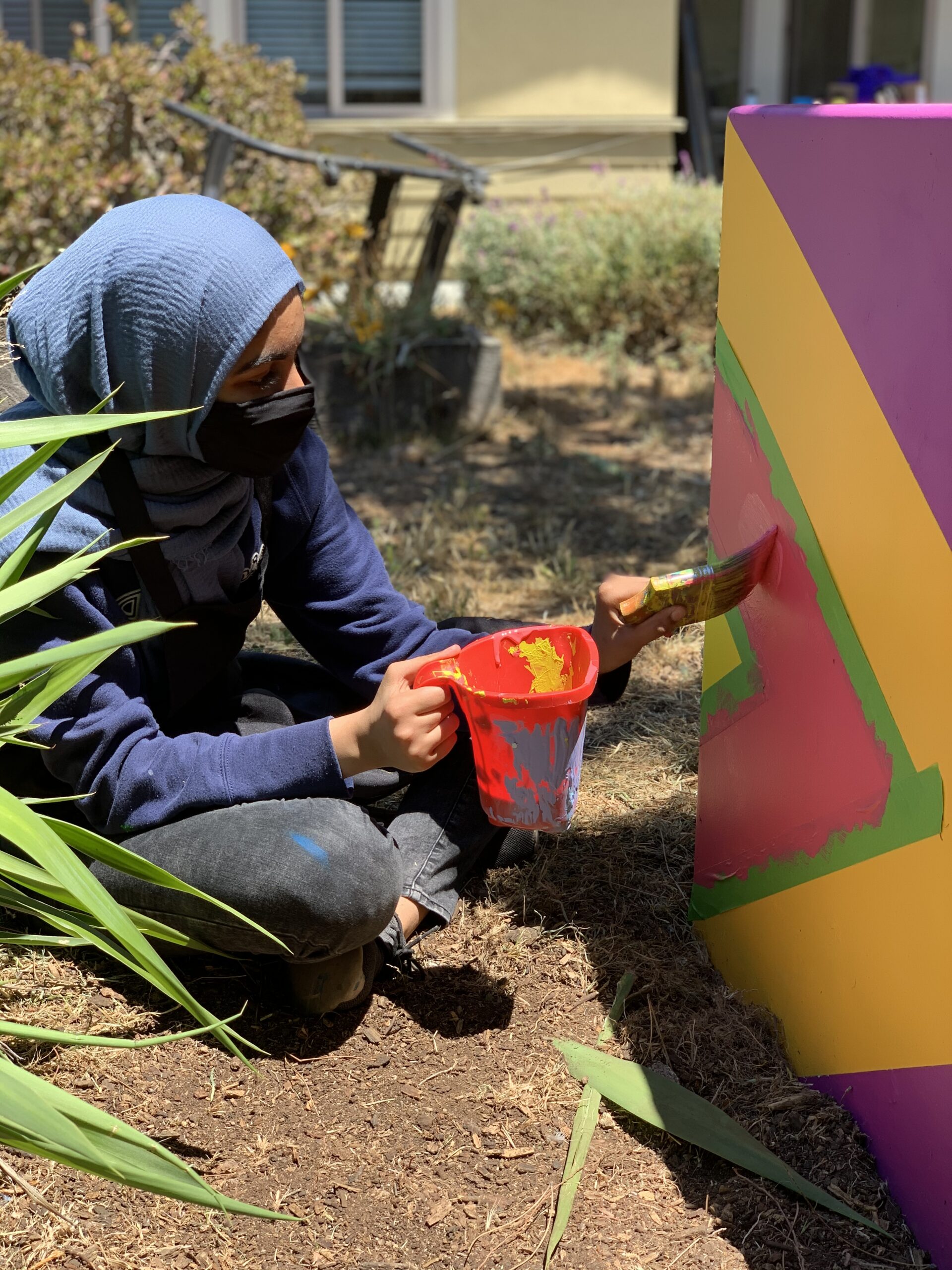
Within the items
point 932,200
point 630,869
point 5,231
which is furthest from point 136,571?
point 5,231

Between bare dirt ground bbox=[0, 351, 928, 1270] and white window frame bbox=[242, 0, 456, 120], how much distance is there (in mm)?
6312

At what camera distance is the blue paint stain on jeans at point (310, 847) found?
67.7 inches

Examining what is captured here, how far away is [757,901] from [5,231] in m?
4.68

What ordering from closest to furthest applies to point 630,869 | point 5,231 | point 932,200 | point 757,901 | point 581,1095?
point 932,200 → point 581,1095 → point 757,901 → point 630,869 → point 5,231

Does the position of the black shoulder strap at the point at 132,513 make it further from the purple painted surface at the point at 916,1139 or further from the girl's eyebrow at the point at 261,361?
the purple painted surface at the point at 916,1139

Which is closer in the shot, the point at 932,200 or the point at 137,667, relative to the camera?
the point at 932,200

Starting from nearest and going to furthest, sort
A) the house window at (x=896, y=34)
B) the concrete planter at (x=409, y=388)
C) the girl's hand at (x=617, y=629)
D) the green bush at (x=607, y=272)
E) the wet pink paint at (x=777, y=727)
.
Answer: the wet pink paint at (x=777, y=727) < the girl's hand at (x=617, y=629) < the concrete planter at (x=409, y=388) < the green bush at (x=607, y=272) < the house window at (x=896, y=34)

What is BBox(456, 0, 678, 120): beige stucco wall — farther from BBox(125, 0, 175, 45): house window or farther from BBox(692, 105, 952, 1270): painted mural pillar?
BBox(692, 105, 952, 1270): painted mural pillar

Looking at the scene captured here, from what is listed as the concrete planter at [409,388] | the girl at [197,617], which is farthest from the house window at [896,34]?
the girl at [197,617]

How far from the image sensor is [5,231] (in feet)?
17.6

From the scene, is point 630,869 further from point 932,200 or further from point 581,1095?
point 932,200

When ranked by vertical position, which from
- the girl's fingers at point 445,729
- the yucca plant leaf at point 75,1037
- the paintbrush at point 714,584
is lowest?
the yucca plant leaf at point 75,1037

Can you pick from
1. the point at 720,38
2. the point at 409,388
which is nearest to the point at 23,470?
the point at 409,388

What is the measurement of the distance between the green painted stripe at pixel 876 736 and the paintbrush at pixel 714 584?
9cm
